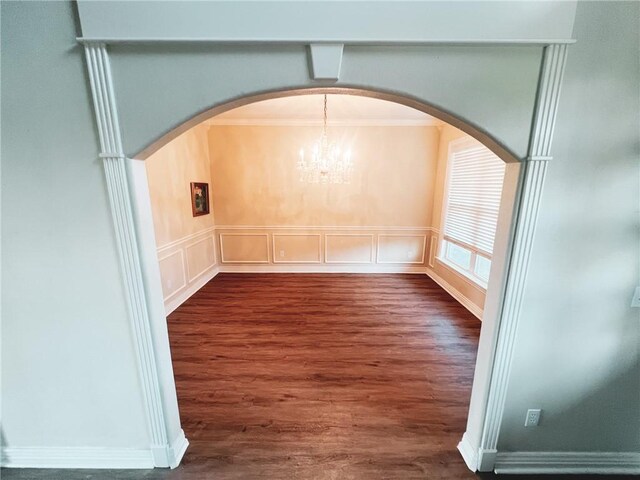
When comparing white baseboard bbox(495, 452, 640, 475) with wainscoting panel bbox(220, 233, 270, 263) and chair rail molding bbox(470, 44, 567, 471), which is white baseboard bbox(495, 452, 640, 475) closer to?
chair rail molding bbox(470, 44, 567, 471)

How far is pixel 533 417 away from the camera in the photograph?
147 centimetres

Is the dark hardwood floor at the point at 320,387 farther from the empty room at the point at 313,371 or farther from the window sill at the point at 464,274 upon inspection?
the window sill at the point at 464,274

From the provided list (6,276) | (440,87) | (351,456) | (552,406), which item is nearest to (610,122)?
(440,87)

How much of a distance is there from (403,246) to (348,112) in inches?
103

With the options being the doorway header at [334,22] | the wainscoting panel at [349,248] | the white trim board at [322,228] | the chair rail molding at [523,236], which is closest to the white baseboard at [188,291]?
the white trim board at [322,228]

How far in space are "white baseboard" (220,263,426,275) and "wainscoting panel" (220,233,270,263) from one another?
0.15 metres

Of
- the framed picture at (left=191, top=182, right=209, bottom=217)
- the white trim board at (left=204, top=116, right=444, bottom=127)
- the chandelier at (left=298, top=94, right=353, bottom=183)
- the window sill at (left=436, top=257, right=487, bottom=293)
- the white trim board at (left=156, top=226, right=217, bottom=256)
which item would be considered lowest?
the window sill at (left=436, top=257, right=487, bottom=293)

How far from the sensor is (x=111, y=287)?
132 centimetres

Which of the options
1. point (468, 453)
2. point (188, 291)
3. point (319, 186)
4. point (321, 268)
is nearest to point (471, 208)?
point (319, 186)

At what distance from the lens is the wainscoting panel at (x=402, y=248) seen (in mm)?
4816

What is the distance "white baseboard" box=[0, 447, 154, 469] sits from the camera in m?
1.55

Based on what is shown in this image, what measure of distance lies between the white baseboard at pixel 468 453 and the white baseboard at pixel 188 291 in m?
3.42

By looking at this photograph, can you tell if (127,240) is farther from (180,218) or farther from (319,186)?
(319,186)

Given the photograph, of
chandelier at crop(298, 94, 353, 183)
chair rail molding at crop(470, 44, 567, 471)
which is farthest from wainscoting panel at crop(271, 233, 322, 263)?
chair rail molding at crop(470, 44, 567, 471)
